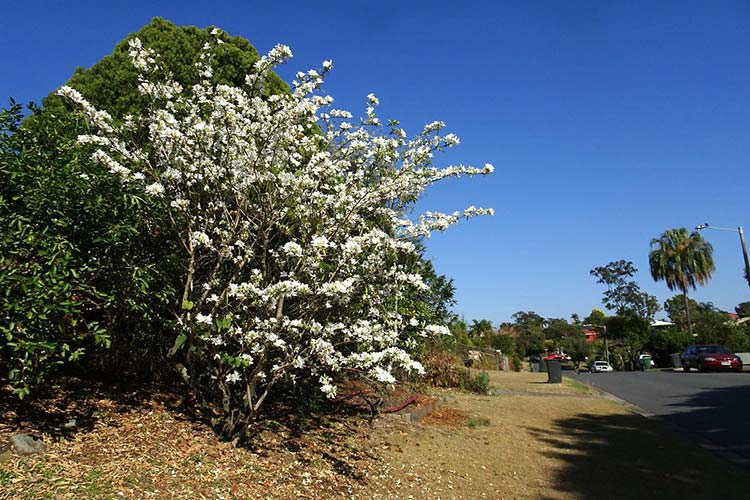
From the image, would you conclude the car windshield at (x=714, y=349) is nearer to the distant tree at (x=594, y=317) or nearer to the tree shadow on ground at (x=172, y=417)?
the tree shadow on ground at (x=172, y=417)

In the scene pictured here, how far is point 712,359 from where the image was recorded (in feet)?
80.7

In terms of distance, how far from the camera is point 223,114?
525 centimetres

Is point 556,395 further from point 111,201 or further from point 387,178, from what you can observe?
point 111,201

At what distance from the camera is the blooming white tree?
4.88 meters

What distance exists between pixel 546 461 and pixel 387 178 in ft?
13.9

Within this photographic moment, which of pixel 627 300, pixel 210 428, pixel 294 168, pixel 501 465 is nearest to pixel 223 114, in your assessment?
pixel 294 168

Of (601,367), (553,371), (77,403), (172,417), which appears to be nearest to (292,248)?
(172,417)

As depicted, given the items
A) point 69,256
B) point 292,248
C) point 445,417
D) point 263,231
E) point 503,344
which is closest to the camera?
point 69,256

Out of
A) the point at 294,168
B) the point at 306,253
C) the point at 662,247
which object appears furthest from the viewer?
the point at 662,247

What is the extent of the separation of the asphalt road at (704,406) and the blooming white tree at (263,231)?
588cm

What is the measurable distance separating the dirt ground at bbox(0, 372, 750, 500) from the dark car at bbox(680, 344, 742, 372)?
19.9 metres

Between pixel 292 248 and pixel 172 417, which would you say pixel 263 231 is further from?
pixel 172 417

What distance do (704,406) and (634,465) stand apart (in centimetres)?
689

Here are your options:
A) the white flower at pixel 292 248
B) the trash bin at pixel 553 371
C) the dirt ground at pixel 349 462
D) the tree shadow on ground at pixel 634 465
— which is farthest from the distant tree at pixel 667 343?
the white flower at pixel 292 248
